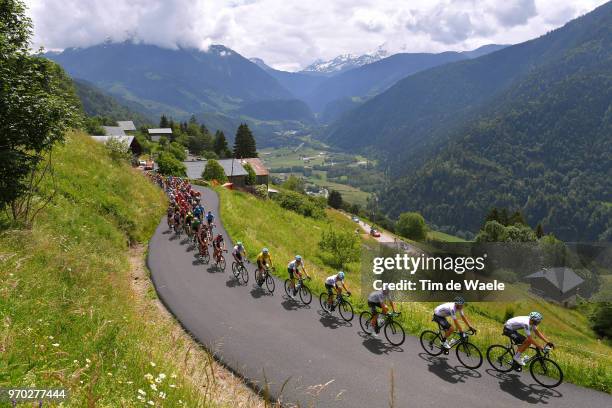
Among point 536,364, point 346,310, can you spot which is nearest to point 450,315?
point 536,364

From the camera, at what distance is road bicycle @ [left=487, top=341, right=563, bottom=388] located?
10977 millimetres

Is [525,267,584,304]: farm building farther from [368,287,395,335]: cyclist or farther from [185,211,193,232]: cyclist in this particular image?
[368,287,395,335]: cyclist

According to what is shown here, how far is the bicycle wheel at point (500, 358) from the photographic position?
456 inches

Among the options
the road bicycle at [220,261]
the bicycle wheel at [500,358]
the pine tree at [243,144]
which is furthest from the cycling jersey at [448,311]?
the pine tree at [243,144]

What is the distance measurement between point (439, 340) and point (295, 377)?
17.1ft

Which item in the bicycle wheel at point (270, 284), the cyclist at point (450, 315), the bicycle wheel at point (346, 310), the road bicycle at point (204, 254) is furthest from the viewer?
the road bicycle at point (204, 254)

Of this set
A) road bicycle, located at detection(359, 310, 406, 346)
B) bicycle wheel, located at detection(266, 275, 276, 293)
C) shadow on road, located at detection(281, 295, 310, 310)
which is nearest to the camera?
road bicycle, located at detection(359, 310, 406, 346)

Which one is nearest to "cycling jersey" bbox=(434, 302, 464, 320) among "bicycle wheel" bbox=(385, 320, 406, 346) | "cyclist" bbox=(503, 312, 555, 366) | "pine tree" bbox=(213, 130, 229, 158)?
"cyclist" bbox=(503, 312, 555, 366)

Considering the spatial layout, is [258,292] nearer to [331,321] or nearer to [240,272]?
[240,272]

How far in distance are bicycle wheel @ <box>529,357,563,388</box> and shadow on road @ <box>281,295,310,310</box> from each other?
8.64m

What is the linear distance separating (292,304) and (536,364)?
9.40m

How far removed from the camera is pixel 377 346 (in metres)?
13.4

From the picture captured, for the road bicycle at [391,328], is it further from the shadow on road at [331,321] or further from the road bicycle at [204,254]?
the road bicycle at [204,254]

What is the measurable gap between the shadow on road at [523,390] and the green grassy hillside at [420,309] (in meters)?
0.74
